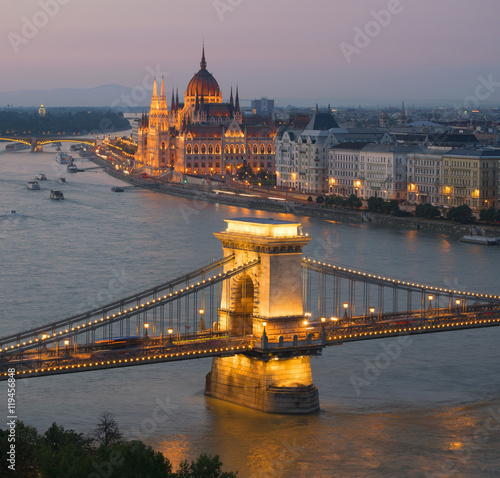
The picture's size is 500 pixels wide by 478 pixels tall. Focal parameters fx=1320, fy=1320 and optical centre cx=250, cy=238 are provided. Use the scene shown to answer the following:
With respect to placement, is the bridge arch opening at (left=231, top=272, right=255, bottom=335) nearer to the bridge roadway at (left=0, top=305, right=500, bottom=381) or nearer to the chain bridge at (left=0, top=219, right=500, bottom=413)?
the chain bridge at (left=0, top=219, right=500, bottom=413)

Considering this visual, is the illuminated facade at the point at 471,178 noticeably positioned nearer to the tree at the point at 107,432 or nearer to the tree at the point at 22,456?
the tree at the point at 107,432

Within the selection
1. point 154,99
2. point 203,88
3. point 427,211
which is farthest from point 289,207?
point 154,99

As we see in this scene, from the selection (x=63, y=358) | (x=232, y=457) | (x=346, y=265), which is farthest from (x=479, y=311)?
(x=346, y=265)

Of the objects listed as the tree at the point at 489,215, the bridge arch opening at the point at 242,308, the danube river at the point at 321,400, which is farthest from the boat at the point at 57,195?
the bridge arch opening at the point at 242,308

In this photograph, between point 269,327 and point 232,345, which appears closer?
point 232,345

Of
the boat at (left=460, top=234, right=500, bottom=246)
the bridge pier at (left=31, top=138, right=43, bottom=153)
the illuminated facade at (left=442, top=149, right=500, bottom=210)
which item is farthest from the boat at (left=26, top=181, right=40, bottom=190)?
the bridge pier at (left=31, top=138, right=43, bottom=153)

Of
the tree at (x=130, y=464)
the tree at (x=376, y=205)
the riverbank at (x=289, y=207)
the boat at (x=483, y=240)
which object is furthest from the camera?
the tree at (x=376, y=205)

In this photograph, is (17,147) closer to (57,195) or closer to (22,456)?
(57,195)
